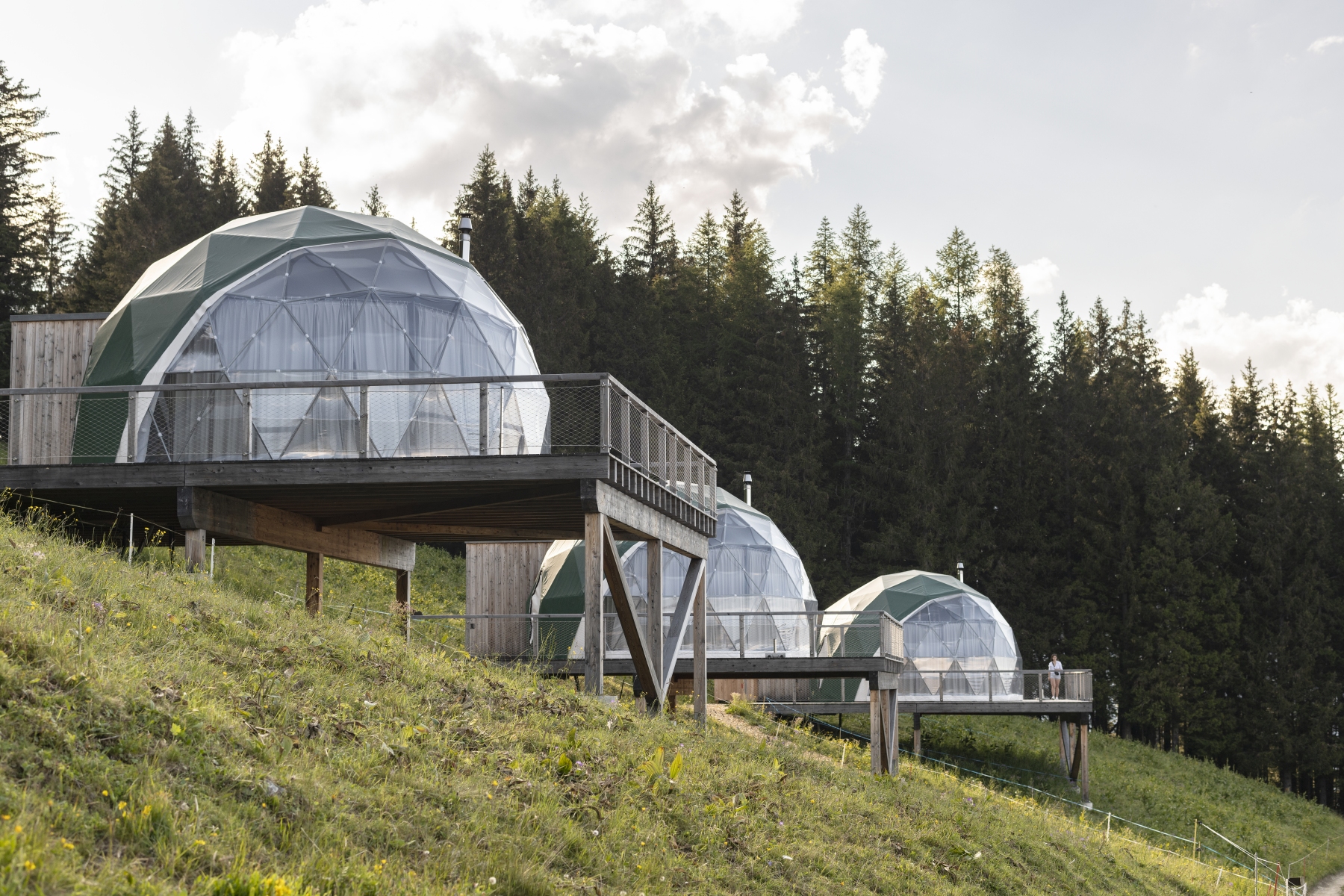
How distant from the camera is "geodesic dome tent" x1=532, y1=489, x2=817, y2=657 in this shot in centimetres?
2436

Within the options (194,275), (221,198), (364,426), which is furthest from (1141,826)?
(221,198)

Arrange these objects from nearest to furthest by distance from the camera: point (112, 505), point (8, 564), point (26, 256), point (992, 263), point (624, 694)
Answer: point (8, 564)
point (112, 505)
point (624, 694)
point (26, 256)
point (992, 263)

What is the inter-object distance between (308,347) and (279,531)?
2759mm

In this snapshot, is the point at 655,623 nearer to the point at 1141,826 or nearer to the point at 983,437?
the point at 1141,826

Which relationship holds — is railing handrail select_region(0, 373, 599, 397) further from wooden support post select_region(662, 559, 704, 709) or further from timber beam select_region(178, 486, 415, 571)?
wooden support post select_region(662, 559, 704, 709)

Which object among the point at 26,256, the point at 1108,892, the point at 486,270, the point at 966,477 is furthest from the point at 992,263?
the point at 1108,892

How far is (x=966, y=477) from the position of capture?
5309 centimetres

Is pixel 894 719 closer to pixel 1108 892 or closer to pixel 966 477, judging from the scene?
pixel 1108 892

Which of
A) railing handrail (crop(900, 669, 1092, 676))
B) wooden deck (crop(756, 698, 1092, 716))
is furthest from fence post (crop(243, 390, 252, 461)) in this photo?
railing handrail (crop(900, 669, 1092, 676))

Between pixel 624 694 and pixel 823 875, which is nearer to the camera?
pixel 823 875

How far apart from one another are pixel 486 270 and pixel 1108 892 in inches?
1587


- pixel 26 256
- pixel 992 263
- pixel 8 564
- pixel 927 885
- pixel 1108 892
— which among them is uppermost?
pixel 992 263

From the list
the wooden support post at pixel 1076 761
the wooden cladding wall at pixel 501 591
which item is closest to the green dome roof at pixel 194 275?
the wooden cladding wall at pixel 501 591

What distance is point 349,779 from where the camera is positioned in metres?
7.68
